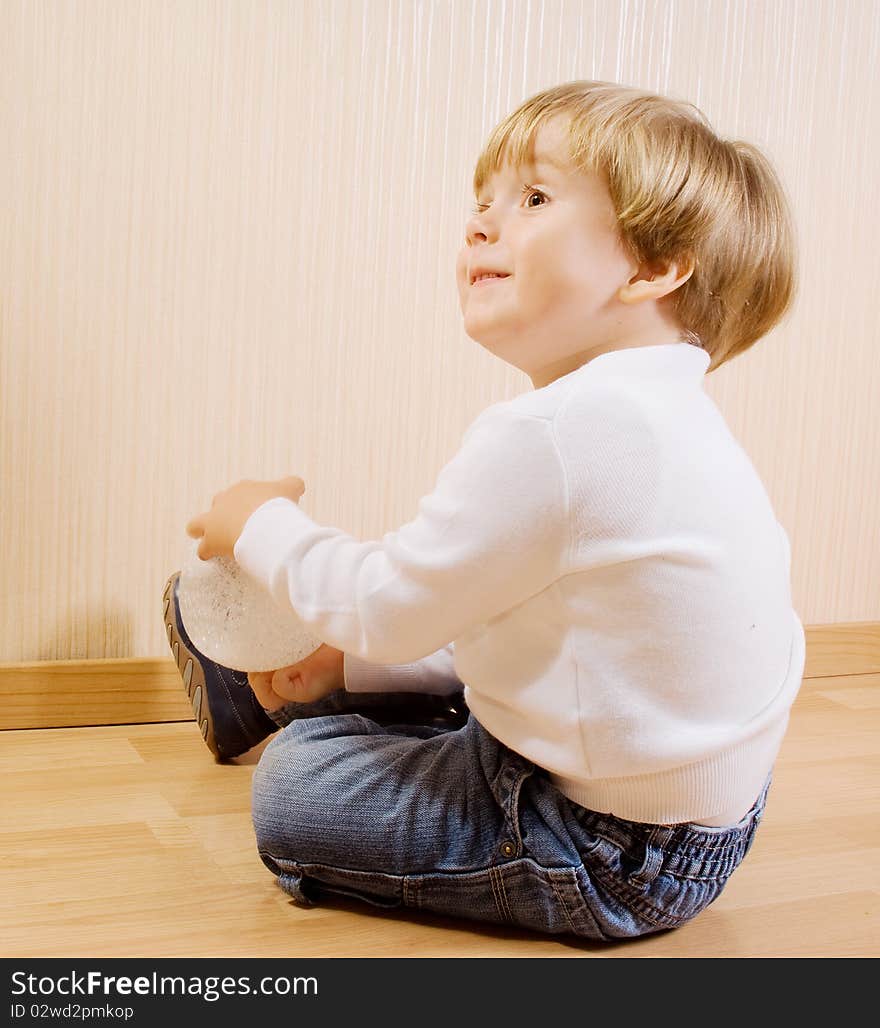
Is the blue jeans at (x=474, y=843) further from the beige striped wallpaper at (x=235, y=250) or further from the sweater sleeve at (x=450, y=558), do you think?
the beige striped wallpaper at (x=235, y=250)

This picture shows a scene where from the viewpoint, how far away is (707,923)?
3.09ft

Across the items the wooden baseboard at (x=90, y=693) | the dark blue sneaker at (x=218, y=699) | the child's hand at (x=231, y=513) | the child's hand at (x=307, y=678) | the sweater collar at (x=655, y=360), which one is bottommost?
the wooden baseboard at (x=90, y=693)

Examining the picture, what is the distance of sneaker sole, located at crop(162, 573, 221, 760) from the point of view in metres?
1.18

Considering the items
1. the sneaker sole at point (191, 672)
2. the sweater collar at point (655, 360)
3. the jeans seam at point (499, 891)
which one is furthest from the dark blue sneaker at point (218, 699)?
the sweater collar at point (655, 360)

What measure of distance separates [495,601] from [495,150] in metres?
0.34

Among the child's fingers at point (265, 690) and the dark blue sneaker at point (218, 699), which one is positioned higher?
the child's fingers at point (265, 690)

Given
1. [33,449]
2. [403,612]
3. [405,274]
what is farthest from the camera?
[405,274]

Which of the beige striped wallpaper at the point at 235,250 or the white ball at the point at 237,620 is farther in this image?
the beige striped wallpaper at the point at 235,250

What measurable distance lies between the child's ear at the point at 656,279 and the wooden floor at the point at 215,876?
1.47ft

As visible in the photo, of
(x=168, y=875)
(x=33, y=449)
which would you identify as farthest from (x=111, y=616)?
(x=168, y=875)

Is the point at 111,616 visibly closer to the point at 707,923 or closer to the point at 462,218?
the point at 462,218

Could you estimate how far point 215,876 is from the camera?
972 mm

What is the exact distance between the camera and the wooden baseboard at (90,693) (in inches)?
51.3

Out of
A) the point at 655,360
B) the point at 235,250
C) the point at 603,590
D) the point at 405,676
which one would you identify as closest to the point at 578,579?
the point at 603,590
